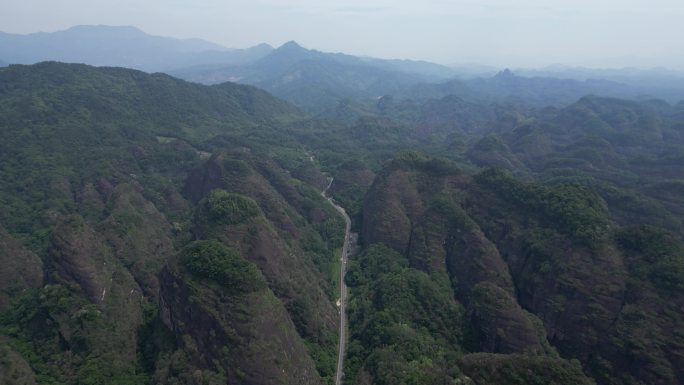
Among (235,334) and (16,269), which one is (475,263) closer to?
(235,334)

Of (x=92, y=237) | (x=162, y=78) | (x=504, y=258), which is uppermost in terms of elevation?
(x=162, y=78)

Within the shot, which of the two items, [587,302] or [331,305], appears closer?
[587,302]

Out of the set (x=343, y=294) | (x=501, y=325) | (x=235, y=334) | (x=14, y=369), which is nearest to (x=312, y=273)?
(x=343, y=294)

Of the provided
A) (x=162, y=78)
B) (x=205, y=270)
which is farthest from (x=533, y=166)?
(x=162, y=78)

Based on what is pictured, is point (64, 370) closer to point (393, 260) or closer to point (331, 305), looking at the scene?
point (331, 305)

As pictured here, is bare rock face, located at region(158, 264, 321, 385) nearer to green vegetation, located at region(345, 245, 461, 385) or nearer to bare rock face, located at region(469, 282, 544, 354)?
green vegetation, located at region(345, 245, 461, 385)
